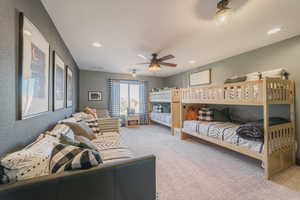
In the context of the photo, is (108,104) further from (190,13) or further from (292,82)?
(292,82)

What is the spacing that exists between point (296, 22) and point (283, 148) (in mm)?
1996

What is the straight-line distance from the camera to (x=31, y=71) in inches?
49.4

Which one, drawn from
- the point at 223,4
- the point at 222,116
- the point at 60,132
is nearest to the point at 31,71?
the point at 60,132

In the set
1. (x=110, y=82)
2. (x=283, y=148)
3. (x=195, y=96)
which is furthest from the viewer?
(x=110, y=82)

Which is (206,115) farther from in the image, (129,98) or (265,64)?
(129,98)

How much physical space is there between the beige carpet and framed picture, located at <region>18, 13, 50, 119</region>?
68.9 inches

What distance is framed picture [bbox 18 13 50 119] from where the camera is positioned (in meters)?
1.10

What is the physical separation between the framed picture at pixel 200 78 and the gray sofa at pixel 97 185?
379cm

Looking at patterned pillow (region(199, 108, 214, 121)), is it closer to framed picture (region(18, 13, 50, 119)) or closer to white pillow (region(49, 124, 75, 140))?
white pillow (region(49, 124, 75, 140))

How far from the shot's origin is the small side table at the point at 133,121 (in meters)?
5.37

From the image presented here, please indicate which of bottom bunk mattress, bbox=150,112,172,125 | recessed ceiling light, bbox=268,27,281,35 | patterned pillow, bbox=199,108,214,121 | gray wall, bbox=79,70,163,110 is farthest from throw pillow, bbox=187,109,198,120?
gray wall, bbox=79,70,163,110

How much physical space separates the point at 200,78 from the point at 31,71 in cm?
431

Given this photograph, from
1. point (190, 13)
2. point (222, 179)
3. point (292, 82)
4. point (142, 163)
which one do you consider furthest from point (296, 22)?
point (142, 163)

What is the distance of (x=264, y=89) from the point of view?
1920 mm
